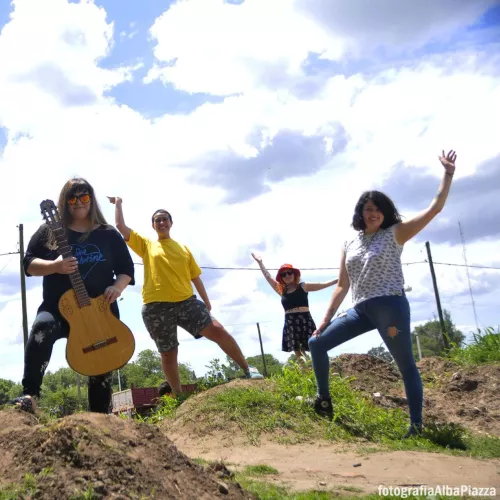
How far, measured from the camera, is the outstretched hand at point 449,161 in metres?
5.62

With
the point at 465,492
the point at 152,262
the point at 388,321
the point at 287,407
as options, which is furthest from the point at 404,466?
the point at 152,262

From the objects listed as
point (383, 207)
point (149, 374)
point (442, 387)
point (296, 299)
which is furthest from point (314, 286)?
point (149, 374)

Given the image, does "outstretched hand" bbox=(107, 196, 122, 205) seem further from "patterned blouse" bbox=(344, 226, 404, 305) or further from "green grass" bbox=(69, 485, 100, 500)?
"green grass" bbox=(69, 485, 100, 500)

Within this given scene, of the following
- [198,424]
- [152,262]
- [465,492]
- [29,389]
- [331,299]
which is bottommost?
[465,492]

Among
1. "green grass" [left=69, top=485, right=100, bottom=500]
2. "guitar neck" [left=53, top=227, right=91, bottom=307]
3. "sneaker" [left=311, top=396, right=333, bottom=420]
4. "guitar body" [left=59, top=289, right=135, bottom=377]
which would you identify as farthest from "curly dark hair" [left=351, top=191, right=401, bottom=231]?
"green grass" [left=69, top=485, right=100, bottom=500]

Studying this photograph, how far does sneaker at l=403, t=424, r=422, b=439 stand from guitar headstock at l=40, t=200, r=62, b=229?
3.29 metres

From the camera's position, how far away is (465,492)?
12.8 feet

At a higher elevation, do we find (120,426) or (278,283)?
(278,283)

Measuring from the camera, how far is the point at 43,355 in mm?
4855

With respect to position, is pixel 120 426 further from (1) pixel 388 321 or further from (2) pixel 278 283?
(2) pixel 278 283

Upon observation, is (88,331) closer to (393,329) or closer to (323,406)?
(323,406)

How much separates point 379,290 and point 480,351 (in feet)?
15.8

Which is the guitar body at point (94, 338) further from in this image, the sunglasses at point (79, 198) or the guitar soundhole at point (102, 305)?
the sunglasses at point (79, 198)

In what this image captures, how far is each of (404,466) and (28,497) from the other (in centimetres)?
263
